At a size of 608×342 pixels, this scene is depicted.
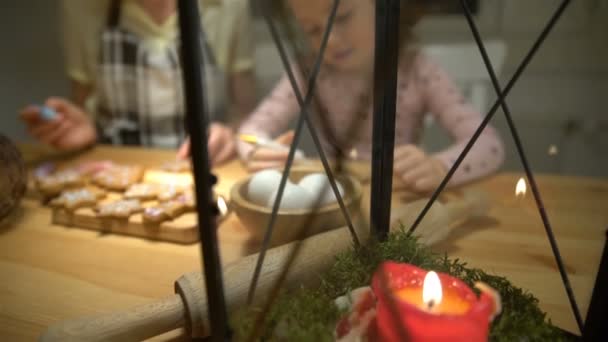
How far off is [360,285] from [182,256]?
220 millimetres

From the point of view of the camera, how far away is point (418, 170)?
0.48 m

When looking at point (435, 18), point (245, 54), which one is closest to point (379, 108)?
point (435, 18)

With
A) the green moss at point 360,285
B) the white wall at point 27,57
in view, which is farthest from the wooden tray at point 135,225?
the white wall at point 27,57

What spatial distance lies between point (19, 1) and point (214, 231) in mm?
1169

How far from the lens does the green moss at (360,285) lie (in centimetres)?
24

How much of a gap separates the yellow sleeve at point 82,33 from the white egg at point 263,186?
0.69 m

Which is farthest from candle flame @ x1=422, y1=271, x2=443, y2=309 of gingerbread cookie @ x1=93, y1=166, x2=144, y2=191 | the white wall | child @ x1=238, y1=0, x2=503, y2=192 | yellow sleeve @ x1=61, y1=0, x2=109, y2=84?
the white wall

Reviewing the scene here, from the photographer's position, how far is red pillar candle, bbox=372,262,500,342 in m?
0.21

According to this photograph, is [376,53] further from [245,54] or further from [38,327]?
[245,54]

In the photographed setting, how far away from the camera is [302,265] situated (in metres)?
0.29

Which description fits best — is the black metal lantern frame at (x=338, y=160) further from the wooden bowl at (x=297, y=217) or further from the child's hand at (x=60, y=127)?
the child's hand at (x=60, y=127)

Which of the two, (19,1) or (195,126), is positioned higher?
(19,1)

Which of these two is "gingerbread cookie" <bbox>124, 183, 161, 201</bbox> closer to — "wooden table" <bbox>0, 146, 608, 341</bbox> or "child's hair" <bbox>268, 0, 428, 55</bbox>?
"wooden table" <bbox>0, 146, 608, 341</bbox>

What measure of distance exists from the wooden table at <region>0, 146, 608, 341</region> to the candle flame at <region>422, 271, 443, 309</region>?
0.08 meters
